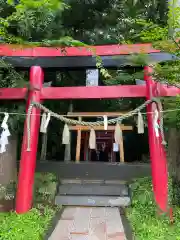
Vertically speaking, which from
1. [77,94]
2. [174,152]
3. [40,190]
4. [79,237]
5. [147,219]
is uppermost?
[77,94]

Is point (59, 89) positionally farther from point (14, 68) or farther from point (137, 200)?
point (137, 200)

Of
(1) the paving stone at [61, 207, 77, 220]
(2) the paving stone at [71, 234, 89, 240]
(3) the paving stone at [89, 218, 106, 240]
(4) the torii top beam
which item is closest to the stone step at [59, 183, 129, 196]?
(1) the paving stone at [61, 207, 77, 220]

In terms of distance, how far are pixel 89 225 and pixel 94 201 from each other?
1.44m

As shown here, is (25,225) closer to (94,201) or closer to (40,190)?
(40,190)

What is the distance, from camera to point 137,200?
6613 millimetres

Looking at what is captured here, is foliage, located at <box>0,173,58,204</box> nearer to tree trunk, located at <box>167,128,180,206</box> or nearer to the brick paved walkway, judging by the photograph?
the brick paved walkway

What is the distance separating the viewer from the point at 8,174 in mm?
7227

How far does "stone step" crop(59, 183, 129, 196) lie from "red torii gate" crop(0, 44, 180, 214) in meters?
1.75

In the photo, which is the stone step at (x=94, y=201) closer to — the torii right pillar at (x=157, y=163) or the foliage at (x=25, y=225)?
the foliage at (x=25, y=225)

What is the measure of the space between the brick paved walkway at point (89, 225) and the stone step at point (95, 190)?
695 millimetres

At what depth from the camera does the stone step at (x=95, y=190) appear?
7551 mm

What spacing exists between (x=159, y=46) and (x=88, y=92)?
6.58 ft

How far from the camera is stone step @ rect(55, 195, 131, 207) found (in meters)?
7.06

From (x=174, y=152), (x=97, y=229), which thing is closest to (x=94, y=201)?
(x=97, y=229)
